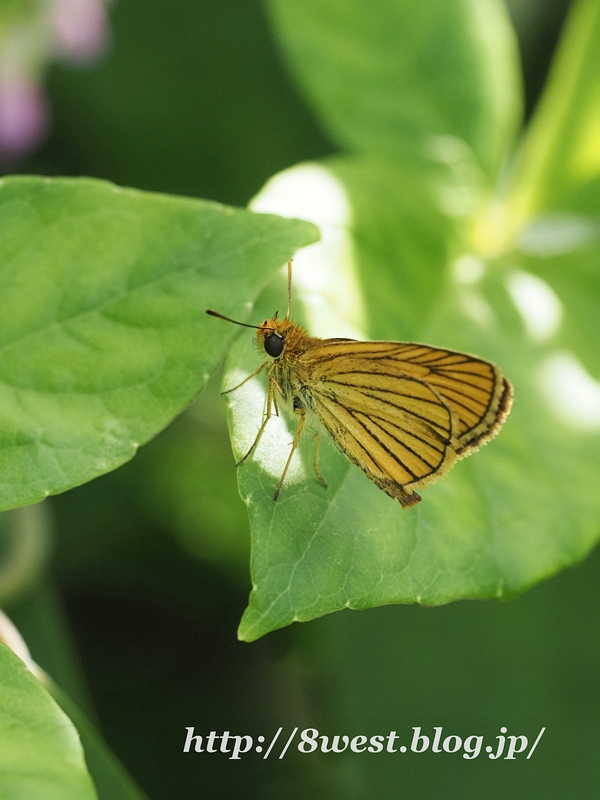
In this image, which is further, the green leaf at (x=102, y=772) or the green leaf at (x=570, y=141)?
the green leaf at (x=570, y=141)

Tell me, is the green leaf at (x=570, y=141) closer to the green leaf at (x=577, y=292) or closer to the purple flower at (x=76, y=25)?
the green leaf at (x=577, y=292)

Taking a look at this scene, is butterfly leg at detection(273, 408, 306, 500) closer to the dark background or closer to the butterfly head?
the butterfly head

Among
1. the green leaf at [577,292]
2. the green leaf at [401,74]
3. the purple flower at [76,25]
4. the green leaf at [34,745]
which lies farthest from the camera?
the purple flower at [76,25]

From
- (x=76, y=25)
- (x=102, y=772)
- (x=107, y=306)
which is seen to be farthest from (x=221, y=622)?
(x=76, y=25)

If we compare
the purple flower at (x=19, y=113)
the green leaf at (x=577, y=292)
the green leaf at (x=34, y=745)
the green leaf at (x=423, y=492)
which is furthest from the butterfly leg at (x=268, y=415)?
the purple flower at (x=19, y=113)

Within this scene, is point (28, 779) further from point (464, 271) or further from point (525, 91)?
point (525, 91)

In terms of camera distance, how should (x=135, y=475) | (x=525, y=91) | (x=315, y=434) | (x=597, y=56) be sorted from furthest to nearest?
1. (x=525, y=91)
2. (x=135, y=475)
3. (x=597, y=56)
4. (x=315, y=434)

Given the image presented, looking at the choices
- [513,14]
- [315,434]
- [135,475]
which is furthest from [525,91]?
[315,434]
